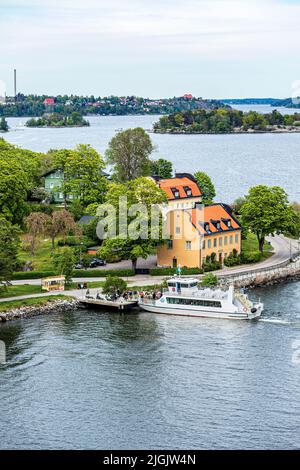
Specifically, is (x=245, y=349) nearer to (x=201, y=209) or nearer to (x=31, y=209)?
(x=201, y=209)

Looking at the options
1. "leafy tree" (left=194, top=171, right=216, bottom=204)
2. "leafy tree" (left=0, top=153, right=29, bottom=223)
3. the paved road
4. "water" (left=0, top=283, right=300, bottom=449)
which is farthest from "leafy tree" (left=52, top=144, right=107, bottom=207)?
"water" (left=0, top=283, right=300, bottom=449)

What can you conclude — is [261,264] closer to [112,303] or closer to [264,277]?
[264,277]

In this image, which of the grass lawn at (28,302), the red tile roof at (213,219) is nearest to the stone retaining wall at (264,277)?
the red tile roof at (213,219)

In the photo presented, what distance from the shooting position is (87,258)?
7094cm

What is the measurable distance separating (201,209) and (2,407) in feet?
115

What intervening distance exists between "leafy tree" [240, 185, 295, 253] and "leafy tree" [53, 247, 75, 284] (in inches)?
712

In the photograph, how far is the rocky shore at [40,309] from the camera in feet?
193

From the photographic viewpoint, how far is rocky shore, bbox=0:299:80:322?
2311 inches

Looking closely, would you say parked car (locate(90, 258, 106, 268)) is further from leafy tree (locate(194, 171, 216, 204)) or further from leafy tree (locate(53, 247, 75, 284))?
leafy tree (locate(194, 171, 216, 204))

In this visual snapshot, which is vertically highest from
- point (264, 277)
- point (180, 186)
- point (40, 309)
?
point (180, 186)

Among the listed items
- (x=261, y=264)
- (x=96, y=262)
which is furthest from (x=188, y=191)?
(x=96, y=262)

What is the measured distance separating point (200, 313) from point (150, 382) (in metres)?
15.7

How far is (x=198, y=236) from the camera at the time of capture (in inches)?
2768
